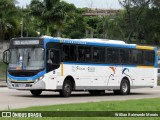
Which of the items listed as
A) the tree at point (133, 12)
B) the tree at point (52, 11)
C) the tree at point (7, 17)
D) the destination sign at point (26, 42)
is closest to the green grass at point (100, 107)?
the destination sign at point (26, 42)

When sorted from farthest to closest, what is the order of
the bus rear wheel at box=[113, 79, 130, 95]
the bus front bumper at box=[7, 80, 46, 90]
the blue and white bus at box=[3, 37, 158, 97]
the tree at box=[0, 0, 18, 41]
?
the tree at box=[0, 0, 18, 41]
the bus rear wheel at box=[113, 79, 130, 95]
the blue and white bus at box=[3, 37, 158, 97]
the bus front bumper at box=[7, 80, 46, 90]

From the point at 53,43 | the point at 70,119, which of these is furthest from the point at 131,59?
the point at 70,119

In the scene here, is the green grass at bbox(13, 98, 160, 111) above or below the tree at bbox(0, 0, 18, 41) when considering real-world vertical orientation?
below

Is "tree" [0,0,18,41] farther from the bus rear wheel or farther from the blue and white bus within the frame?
the bus rear wheel

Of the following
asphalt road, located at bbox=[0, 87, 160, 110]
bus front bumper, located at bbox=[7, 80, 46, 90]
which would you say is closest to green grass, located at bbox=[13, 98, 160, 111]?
asphalt road, located at bbox=[0, 87, 160, 110]

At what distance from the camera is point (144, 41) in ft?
249

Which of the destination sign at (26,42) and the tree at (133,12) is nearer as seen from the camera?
the destination sign at (26,42)

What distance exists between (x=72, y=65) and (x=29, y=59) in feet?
8.30

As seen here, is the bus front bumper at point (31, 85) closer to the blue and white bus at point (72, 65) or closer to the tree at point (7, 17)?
the blue and white bus at point (72, 65)

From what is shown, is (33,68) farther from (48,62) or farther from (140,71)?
(140,71)

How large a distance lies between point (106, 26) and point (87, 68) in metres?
56.2

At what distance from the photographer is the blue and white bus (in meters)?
23.5

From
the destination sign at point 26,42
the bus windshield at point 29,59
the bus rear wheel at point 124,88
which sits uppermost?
the destination sign at point 26,42

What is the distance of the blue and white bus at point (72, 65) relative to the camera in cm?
2355
